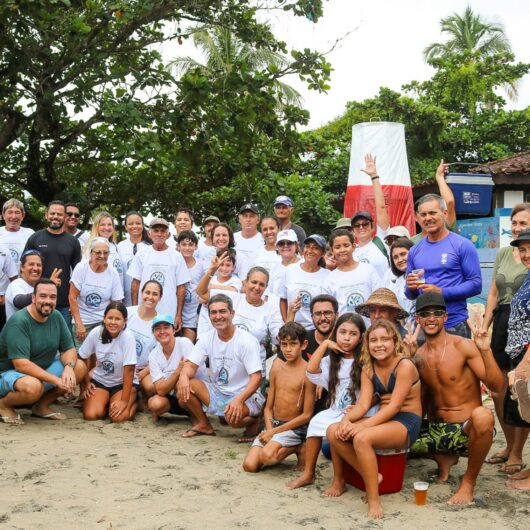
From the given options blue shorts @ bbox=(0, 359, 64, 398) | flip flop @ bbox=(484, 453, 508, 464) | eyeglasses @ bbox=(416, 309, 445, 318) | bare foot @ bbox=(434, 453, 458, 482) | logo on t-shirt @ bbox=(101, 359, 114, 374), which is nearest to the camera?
eyeglasses @ bbox=(416, 309, 445, 318)

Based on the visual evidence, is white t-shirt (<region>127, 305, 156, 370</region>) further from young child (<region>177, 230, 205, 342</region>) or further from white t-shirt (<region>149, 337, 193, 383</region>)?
young child (<region>177, 230, 205, 342</region>)

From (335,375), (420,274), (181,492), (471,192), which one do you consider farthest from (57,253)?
Answer: (471,192)

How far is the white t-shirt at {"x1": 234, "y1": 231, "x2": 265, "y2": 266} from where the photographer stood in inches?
275

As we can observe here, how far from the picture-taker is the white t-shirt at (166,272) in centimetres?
682

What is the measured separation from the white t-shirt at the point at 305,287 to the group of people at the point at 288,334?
0.02m

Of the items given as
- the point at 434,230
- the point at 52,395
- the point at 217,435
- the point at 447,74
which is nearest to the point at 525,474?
the point at 434,230

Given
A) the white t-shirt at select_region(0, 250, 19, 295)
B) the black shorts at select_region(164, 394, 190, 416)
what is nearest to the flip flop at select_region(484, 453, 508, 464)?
the black shorts at select_region(164, 394, 190, 416)

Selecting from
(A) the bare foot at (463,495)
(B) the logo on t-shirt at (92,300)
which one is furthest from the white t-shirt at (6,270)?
(A) the bare foot at (463,495)

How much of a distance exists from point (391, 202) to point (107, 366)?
4308 mm

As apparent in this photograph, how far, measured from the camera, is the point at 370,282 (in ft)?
18.1

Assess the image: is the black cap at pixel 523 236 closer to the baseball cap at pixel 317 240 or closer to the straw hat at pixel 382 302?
the straw hat at pixel 382 302

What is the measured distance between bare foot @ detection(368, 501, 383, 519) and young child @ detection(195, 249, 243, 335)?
8.97 ft

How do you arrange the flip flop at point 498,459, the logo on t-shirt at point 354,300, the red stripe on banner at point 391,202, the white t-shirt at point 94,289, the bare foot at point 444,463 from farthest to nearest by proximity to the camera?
1. the red stripe on banner at point 391,202
2. the white t-shirt at point 94,289
3. the logo on t-shirt at point 354,300
4. the flip flop at point 498,459
5. the bare foot at point 444,463

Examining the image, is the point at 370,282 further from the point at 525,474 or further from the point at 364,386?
the point at 525,474
